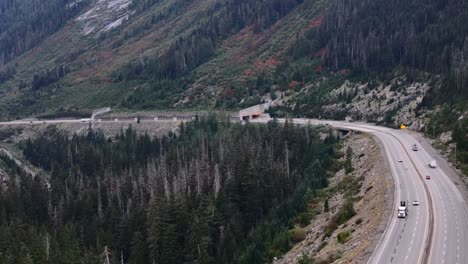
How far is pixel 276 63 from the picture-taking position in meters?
166

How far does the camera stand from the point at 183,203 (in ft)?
254

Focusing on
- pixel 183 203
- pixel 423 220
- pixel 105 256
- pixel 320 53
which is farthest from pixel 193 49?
pixel 423 220

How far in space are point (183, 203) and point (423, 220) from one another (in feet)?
105

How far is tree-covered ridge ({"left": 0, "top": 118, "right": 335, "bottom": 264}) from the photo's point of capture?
69.5 meters

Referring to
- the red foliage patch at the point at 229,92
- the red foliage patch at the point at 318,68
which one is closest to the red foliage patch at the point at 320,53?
the red foliage patch at the point at 318,68

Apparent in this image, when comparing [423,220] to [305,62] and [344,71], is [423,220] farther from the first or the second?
[305,62]

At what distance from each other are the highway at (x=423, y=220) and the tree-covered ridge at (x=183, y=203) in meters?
11.9

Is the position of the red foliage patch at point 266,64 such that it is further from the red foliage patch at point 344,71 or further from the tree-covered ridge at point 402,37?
the red foliage patch at point 344,71

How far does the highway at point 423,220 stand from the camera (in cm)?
4606

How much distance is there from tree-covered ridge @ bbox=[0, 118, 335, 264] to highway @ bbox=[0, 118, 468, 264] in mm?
11889

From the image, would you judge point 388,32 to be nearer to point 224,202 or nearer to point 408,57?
point 408,57

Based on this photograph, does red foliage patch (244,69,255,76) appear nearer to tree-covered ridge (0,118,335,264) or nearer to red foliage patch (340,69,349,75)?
red foliage patch (340,69,349,75)

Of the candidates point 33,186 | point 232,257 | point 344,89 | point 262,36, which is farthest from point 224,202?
point 262,36

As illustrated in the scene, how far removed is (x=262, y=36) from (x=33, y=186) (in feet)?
337
